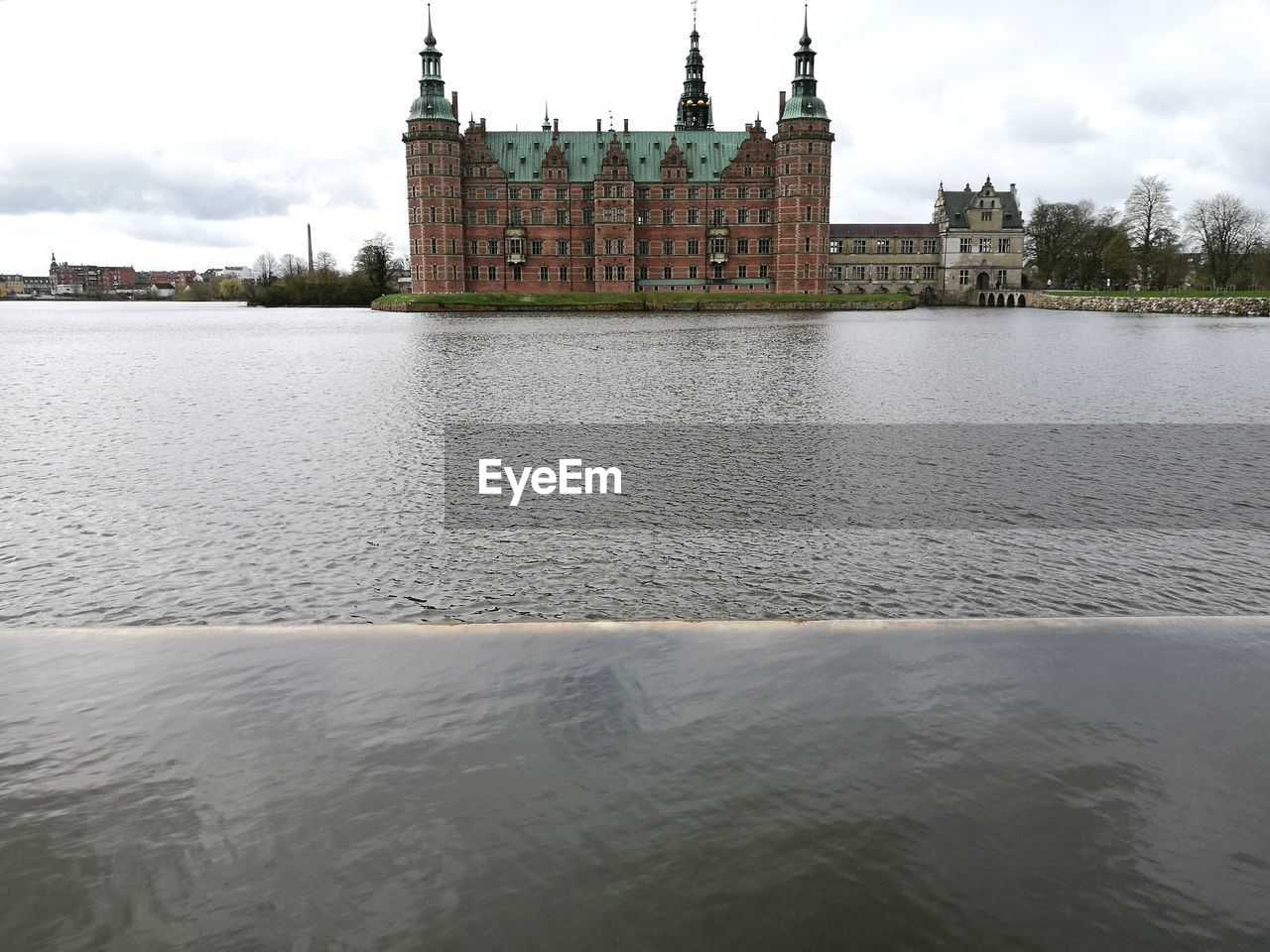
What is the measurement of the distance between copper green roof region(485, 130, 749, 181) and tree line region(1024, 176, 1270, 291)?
36.6 metres

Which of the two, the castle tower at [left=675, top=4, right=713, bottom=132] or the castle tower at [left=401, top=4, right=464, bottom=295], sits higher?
the castle tower at [left=675, top=4, right=713, bottom=132]

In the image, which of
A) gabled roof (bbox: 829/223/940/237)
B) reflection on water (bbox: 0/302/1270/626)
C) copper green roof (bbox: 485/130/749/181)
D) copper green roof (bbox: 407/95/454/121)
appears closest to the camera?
reflection on water (bbox: 0/302/1270/626)

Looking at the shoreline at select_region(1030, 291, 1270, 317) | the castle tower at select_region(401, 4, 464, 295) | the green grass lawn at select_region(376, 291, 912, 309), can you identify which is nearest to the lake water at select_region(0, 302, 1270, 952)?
the shoreline at select_region(1030, 291, 1270, 317)

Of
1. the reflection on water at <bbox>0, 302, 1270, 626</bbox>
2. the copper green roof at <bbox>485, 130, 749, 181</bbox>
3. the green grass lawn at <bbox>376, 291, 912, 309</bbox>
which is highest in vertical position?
the copper green roof at <bbox>485, 130, 749, 181</bbox>

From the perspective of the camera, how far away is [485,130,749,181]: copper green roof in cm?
8794

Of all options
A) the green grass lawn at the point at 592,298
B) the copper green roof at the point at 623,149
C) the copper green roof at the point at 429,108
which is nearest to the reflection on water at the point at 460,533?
the green grass lawn at the point at 592,298

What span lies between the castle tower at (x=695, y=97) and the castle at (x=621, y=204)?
13366 millimetres

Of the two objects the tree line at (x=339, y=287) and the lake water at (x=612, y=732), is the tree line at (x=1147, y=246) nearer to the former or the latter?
the tree line at (x=339, y=287)

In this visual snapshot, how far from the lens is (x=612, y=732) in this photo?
572 cm

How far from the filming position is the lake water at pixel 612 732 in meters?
4.20

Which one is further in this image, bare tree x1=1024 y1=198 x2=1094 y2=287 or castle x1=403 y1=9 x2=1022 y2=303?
bare tree x1=1024 y1=198 x2=1094 y2=287

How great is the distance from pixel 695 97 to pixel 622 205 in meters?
23.3

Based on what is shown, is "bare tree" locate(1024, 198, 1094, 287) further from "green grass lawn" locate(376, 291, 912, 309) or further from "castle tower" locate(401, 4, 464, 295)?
"castle tower" locate(401, 4, 464, 295)

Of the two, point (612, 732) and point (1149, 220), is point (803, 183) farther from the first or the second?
point (612, 732)
